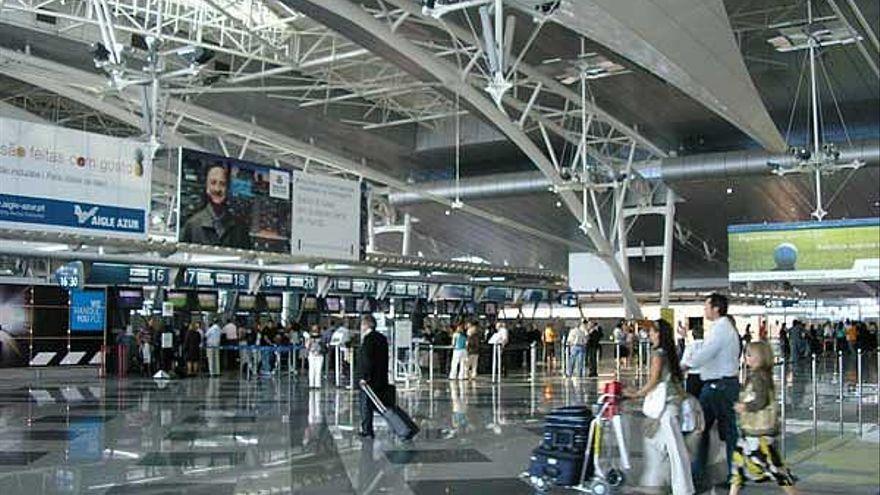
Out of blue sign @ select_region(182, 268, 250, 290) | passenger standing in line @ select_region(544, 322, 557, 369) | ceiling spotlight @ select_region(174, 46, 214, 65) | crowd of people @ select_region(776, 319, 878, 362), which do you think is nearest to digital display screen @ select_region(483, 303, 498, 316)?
passenger standing in line @ select_region(544, 322, 557, 369)

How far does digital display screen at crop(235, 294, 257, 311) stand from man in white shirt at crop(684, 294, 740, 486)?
2534 centimetres

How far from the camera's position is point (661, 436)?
7207 millimetres

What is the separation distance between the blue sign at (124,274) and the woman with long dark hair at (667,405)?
2337cm

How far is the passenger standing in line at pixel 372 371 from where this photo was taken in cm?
1174

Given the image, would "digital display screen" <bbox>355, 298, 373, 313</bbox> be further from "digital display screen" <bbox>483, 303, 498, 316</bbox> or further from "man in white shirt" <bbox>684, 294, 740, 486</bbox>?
"man in white shirt" <bbox>684, 294, 740, 486</bbox>

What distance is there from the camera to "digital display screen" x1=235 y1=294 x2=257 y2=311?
104 ft

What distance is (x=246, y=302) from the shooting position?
32062 mm

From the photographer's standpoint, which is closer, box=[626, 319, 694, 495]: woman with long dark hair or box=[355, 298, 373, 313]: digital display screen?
box=[626, 319, 694, 495]: woman with long dark hair

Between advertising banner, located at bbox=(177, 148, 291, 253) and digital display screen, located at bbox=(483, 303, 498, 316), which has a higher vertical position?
advertising banner, located at bbox=(177, 148, 291, 253)

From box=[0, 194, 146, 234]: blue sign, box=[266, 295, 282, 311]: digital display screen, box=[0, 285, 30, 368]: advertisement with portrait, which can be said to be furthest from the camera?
box=[266, 295, 282, 311]: digital display screen

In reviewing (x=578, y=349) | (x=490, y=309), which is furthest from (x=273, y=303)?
(x=490, y=309)

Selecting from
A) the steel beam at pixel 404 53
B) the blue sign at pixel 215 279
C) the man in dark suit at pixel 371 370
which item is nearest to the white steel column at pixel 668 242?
the steel beam at pixel 404 53

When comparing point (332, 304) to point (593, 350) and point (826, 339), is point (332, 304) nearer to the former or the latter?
point (593, 350)

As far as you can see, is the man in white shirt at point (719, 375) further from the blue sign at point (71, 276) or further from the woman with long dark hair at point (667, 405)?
the blue sign at point (71, 276)
